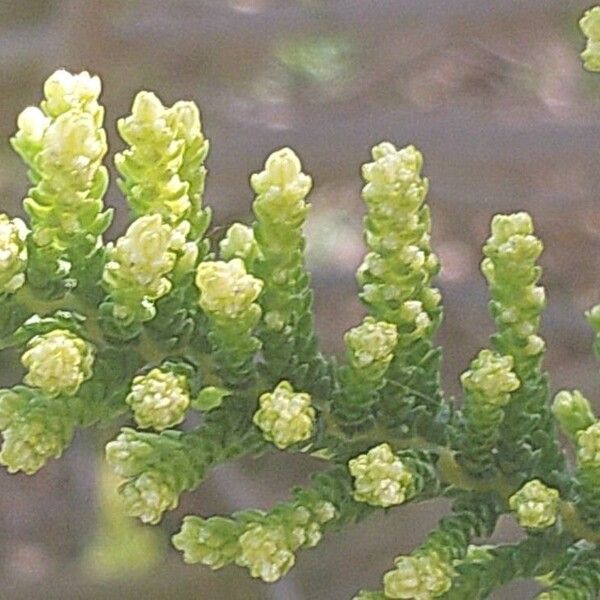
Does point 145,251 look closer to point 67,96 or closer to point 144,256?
point 144,256

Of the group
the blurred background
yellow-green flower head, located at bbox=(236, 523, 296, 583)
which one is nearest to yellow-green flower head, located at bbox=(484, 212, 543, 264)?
yellow-green flower head, located at bbox=(236, 523, 296, 583)

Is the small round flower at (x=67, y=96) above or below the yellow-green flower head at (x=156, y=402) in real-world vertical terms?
above

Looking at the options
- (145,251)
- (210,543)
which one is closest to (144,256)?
(145,251)

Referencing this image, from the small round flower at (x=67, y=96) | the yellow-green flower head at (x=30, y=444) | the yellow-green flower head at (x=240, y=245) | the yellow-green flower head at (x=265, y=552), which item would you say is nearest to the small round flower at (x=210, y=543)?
the yellow-green flower head at (x=265, y=552)

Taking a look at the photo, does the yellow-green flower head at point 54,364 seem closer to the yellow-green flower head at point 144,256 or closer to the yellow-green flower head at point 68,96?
the yellow-green flower head at point 144,256

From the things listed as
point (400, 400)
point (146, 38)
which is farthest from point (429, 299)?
point (146, 38)
